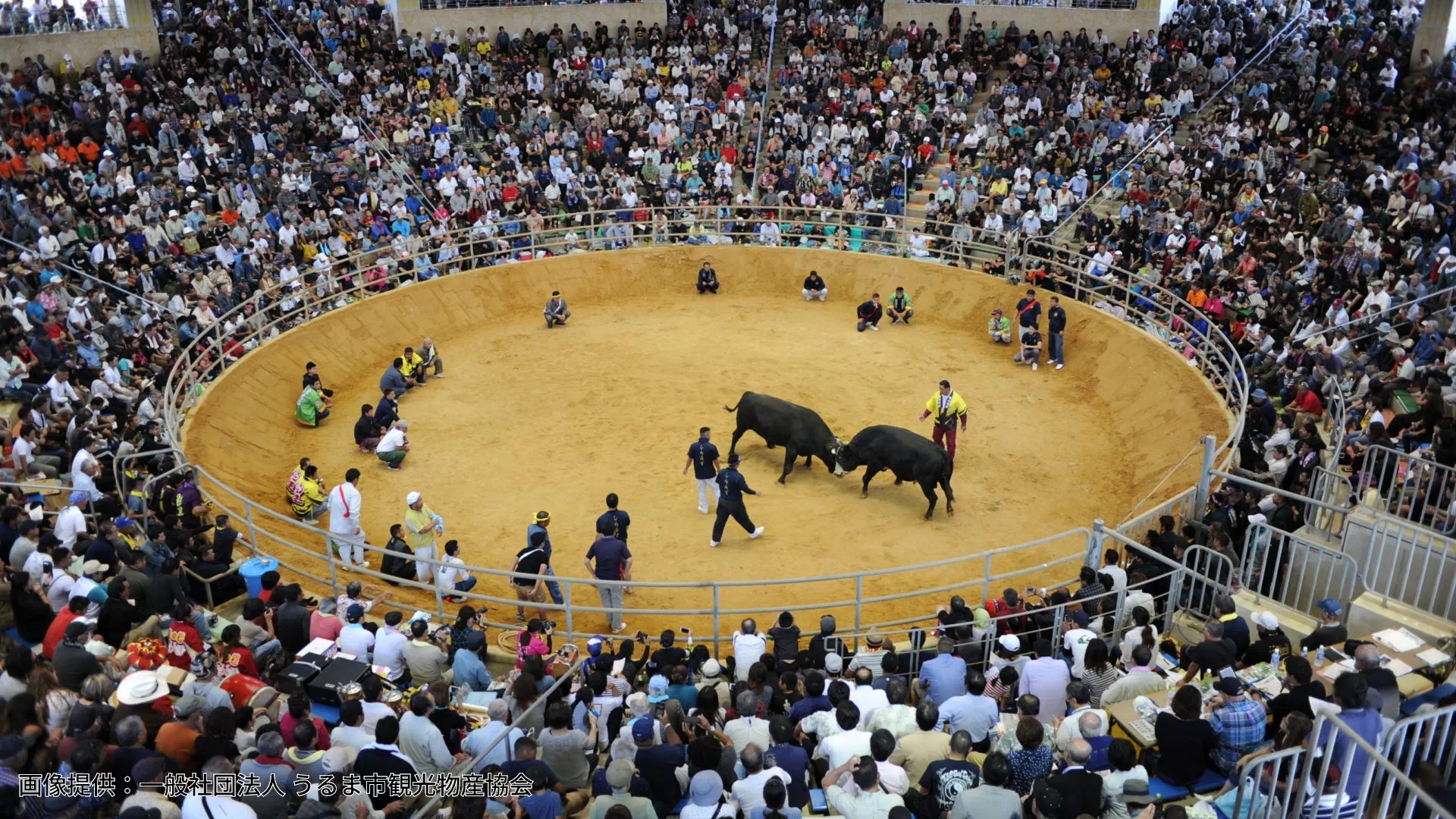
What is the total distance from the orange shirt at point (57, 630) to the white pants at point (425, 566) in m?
4.72

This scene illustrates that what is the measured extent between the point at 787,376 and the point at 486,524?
26.5 ft

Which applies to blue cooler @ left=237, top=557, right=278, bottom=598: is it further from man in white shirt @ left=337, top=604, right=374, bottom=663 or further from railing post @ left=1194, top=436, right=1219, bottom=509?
railing post @ left=1194, top=436, right=1219, bottom=509

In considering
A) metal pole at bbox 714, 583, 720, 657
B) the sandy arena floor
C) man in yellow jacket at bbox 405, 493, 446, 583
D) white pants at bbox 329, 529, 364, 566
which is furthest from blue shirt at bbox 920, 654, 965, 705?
white pants at bbox 329, 529, 364, 566

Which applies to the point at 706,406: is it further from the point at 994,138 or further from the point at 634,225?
the point at 994,138

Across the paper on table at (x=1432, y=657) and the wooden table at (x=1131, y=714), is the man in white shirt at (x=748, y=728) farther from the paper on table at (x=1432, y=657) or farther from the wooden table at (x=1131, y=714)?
the paper on table at (x=1432, y=657)

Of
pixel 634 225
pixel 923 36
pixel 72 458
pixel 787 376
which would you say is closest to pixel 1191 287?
pixel 787 376

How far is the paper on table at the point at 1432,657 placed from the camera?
10023mm

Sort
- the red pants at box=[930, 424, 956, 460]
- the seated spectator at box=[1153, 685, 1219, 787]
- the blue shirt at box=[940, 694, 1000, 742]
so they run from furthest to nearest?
the red pants at box=[930, 424, 956, 460], the blue shirt at box=[940, 694, 1000, 742], the seated spectator at box=[1153, 685, 1219, 787]

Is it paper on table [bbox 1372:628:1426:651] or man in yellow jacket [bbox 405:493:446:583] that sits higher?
paper on table [bbox 1372:628:1426:651]

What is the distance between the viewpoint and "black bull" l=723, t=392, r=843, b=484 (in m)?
18.6

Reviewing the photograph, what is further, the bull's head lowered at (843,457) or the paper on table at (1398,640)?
the bull's head lowered at (843,457)

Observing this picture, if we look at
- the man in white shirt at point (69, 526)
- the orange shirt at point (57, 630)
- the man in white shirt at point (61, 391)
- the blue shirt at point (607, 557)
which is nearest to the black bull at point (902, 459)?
the blue shirt at point (607, 557)

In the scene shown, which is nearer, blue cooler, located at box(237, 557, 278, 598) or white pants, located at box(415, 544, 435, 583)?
blue cooler, located at box(237, 557, 278, 598)

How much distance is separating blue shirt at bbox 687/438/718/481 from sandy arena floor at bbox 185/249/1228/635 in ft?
2.74
